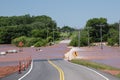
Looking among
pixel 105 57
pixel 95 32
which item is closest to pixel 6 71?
pixel 105 57

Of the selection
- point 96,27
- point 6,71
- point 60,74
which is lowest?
point 6,71

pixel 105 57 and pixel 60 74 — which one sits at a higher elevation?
pixel 60 74

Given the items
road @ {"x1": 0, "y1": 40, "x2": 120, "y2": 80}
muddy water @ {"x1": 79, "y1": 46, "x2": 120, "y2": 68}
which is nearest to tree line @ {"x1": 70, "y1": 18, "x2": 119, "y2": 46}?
muddy water @ {"x1": 79, "y1": 46, "x2": 120, "y2": 68}

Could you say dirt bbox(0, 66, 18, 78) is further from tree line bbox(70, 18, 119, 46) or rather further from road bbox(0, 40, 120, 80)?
tree line bbox(70, 18, 119, 46)

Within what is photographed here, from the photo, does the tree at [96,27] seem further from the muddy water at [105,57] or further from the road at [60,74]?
the road at [60,74]

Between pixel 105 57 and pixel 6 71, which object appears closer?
pixel 6 71

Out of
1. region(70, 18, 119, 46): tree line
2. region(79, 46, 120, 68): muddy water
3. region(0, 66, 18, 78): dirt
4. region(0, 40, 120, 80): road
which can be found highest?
region(70, 18, 119, 46): tree line

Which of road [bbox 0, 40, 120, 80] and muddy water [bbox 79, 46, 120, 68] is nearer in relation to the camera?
road [bbox 0, 40, 120, 80]

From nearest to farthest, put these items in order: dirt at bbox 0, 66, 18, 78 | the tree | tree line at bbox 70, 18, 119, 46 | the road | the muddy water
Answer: the road < dirt at bbox 0, 66, 18, 78 < the muddy water < tree line at bbox 70, 18, 119, 46 < the tree

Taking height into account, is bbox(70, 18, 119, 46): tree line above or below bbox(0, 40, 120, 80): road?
above

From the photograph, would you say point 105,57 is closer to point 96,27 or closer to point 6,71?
point 6,71

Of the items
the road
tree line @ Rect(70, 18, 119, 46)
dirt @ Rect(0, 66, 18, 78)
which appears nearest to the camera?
the road

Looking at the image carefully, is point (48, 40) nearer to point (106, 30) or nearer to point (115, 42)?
point (106, 30)

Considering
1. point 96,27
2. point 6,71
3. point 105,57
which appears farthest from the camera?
point 96,27
